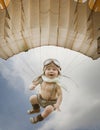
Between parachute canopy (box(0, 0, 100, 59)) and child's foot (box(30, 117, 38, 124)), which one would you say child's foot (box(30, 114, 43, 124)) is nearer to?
child's foot (box(30, 117, 38, 124))

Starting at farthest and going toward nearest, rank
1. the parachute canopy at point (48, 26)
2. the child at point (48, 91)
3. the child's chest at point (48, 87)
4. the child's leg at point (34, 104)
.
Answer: the child's leg at point (34, 104) → the child's chest at point (48, 87) → the child at point (48, 91) → the parachute canopy at point (48, 26)

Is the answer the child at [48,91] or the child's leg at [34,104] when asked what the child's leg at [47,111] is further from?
the child's leg at [34,104]

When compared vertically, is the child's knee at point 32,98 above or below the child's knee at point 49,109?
below

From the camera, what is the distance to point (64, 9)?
5520 mm

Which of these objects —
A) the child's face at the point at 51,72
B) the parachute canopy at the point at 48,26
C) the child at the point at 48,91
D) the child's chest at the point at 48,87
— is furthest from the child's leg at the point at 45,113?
the parachute canopy at the point at 48,26

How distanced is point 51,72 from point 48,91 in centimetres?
29

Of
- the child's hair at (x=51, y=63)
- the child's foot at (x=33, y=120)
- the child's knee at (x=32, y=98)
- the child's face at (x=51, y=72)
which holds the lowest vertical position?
the child's foot at (x=33, y=120)

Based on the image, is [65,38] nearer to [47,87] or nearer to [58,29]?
[58,29]

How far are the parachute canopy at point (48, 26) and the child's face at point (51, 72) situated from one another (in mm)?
678

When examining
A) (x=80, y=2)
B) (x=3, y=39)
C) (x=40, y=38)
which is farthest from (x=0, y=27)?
(x=80, y=2)

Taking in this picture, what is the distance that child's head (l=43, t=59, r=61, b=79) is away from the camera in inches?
226

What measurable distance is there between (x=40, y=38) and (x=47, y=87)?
100 centimetres

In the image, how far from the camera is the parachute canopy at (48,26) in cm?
546

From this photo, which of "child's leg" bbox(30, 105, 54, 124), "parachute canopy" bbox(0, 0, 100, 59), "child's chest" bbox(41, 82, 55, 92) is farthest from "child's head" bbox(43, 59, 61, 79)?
"parachute canopy" bbox(0, 0, 100, 59)
